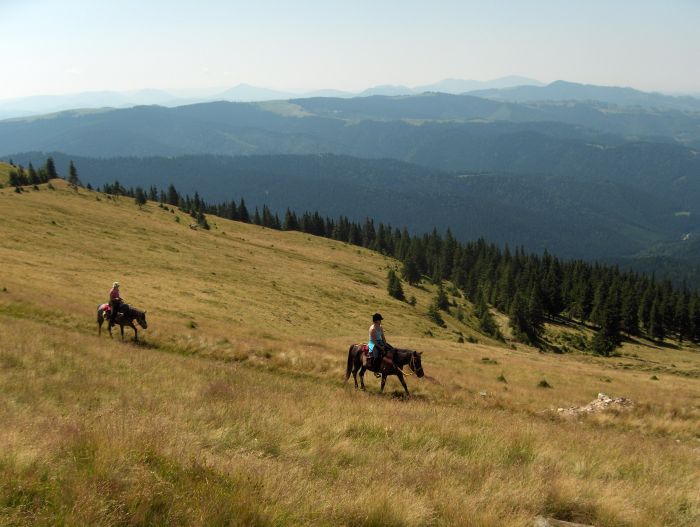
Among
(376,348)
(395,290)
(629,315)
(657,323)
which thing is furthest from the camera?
(629,315)

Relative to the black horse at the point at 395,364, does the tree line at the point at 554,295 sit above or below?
below

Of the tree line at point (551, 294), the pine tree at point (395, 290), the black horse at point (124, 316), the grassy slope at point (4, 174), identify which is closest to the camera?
Answer: the black horse at point (124, 316)

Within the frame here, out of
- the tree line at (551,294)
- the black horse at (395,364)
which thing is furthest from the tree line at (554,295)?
the black horse at (395,364)

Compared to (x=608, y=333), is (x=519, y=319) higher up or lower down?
higher up

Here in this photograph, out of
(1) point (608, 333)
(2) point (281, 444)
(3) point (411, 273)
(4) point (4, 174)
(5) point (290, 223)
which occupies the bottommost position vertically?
(1) point (608, 333)

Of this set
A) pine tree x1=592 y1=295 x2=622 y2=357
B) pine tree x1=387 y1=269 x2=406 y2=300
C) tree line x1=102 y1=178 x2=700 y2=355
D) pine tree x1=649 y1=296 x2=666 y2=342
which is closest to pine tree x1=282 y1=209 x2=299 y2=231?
tree line x1=102 y1=178 x2=700 y2=355

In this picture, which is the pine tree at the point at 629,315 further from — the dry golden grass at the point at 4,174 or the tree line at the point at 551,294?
the dry golden grass at the point at 4,174

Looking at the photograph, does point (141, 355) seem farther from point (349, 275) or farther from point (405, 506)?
point (349, 275)

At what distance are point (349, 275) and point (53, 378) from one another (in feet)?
276

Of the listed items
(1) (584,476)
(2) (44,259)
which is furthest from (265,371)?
(2) (44,259)

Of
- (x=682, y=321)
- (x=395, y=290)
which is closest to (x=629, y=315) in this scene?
(x=682, y=321)

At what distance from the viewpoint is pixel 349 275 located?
97.8 metres

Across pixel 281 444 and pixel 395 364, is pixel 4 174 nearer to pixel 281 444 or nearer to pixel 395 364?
pixel 395 364

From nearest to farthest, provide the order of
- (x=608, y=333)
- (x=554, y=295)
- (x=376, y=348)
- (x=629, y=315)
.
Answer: (x=376, y=348) → (x=608, y=333) → (x=629, y=315) → (x=554, y=295)
